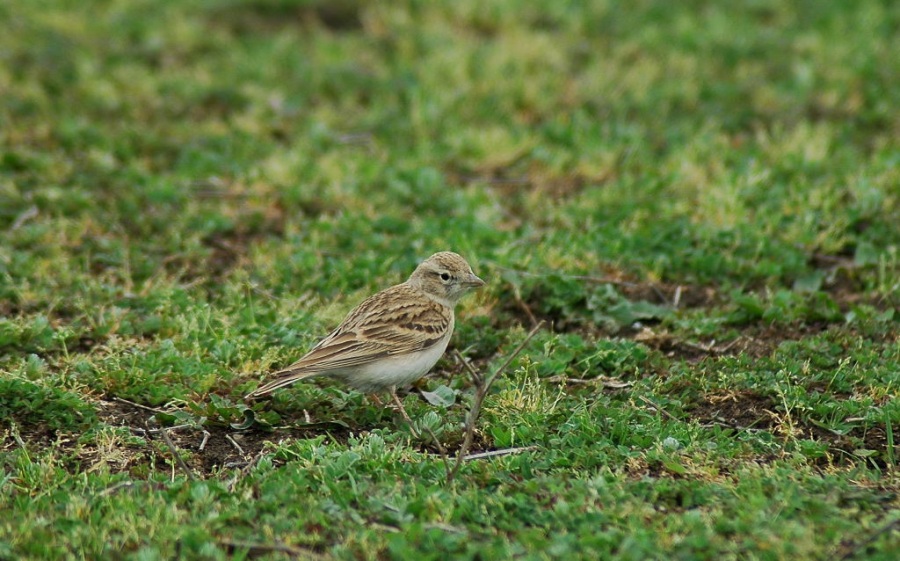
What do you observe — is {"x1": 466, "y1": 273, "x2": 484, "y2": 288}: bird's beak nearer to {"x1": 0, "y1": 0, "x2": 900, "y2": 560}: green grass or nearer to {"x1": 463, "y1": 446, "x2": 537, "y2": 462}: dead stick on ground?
{"x1": 0, "y1": 0, "x2": 900, "y2": 560}: green grass

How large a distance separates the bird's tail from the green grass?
0.74 ft

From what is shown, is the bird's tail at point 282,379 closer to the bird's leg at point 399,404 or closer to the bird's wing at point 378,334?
the bird's wing at point 378,334

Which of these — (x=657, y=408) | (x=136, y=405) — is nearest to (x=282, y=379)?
(x=136, y=405)

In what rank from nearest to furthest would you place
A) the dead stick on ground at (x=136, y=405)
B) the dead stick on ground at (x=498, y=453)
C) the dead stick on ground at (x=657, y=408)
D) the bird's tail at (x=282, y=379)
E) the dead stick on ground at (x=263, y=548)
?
the dead stick on ground at (x=263, y=548) < the dead stick on ground at (x=498, y=453) < the bird's tail at (x=282, y=379) < the dead stick on ground at (x=657, y=408) < the dead stick on ground at (x=136, y=405)

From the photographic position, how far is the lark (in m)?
7.43

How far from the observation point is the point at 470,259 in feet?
31.5

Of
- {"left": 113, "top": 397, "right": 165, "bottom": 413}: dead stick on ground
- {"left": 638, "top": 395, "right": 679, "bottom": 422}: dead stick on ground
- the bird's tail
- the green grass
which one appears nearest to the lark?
the bird's tail

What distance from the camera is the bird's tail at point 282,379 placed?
7.17m

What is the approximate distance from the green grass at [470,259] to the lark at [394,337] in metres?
0.30

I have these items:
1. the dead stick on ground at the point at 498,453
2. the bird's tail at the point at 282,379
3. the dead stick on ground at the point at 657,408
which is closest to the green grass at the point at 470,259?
the dead stick on ground at the point at 657,408

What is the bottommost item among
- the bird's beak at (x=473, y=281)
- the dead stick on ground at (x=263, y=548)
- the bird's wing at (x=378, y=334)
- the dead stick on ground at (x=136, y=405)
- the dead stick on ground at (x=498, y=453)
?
the dead stick on ground at (x=136, y=405)

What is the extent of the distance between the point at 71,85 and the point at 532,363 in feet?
25.0

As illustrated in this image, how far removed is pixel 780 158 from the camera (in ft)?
36.7

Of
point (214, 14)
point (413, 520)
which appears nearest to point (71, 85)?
point (214, 14)
